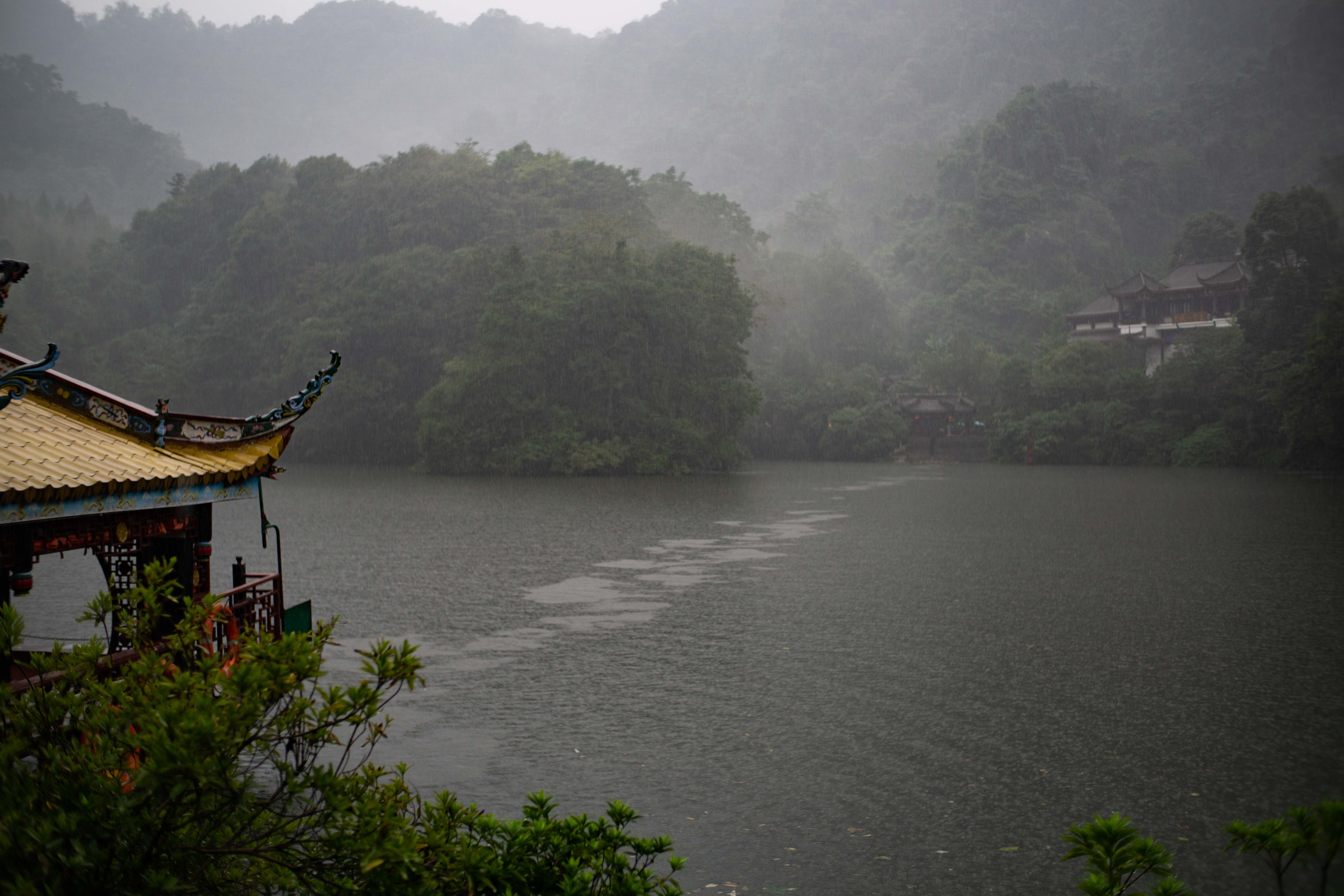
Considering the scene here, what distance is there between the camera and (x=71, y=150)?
249ft

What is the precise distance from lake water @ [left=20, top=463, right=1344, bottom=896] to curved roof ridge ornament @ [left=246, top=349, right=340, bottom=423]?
2.27 metres

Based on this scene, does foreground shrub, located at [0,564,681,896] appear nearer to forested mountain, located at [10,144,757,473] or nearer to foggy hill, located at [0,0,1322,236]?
forested mountain, located at [10,144,757,473]

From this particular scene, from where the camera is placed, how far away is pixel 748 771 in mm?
5969

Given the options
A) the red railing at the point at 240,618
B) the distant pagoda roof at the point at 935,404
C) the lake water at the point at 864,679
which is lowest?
the lake water at the point at 864,679

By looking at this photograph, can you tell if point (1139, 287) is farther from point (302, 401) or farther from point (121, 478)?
point (121, 478)

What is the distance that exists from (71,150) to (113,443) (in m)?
86.2

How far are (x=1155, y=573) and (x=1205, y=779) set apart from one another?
8087 millimetres

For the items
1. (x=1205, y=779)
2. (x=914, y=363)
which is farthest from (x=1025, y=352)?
(x=1205, y=779)

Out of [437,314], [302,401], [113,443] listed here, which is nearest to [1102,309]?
[437,314]

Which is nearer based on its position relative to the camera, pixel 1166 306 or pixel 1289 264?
pixel 1289 264

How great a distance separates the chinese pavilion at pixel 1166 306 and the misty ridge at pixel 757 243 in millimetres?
3002

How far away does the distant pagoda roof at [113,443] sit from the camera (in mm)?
4516

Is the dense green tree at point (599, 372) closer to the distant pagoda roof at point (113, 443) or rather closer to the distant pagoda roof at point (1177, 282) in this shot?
the distant pagoda roof at point (1177, 282)

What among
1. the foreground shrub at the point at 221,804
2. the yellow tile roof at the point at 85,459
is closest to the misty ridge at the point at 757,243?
the yellow tile roof at the point at 85,459
